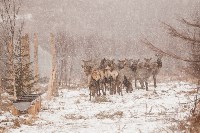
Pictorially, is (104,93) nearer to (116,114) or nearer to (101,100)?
(101,100)

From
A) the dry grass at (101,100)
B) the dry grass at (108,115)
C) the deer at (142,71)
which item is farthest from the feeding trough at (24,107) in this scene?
the deer at (142,71)

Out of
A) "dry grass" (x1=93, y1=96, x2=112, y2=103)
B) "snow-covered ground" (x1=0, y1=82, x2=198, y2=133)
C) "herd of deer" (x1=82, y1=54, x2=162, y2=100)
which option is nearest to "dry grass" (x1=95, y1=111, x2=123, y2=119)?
"snow-covered ground" (x1=0, y1=82, x2=198, y2=133)

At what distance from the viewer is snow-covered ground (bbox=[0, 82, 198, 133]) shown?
45.4ft

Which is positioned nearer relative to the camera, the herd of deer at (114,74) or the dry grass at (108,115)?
the dry grass at (108,115)

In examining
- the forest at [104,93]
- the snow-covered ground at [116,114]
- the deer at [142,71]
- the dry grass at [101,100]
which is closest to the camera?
the forest at [104,93]

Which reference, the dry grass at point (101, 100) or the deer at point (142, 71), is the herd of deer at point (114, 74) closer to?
the deer at point (142, 71)

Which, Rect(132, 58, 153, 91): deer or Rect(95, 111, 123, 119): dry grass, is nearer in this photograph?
Rect(95, 111, 123, 119): dry grass

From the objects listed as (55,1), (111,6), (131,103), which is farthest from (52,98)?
(111,6)

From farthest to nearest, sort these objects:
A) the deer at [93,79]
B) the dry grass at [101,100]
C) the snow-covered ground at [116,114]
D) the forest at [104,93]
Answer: the deer at [93,79]
the dry grass at [101,100]
the snow-covered ground at [116,114]
the forest at [104,93]

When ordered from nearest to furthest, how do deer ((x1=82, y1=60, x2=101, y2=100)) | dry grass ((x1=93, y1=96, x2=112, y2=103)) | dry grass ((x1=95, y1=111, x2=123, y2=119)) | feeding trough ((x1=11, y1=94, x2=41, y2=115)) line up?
dry grass ((x1=95, y1=111, x2=123, y2=119)) → feeding trough ((x1=11, y1=94, x2=41, y2=115)) → dry grass ((x1=93, y1=96, x2=112, y2=103)) → deer ((x1=82, y1=60, x2=101, y2=100))

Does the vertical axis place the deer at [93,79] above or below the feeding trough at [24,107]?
above

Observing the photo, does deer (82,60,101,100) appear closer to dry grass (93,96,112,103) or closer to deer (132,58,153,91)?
dry grass (93,96,112,103)

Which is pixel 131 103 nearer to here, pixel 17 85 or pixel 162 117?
pixel 162 117

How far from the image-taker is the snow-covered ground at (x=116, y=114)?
45.4 ft
